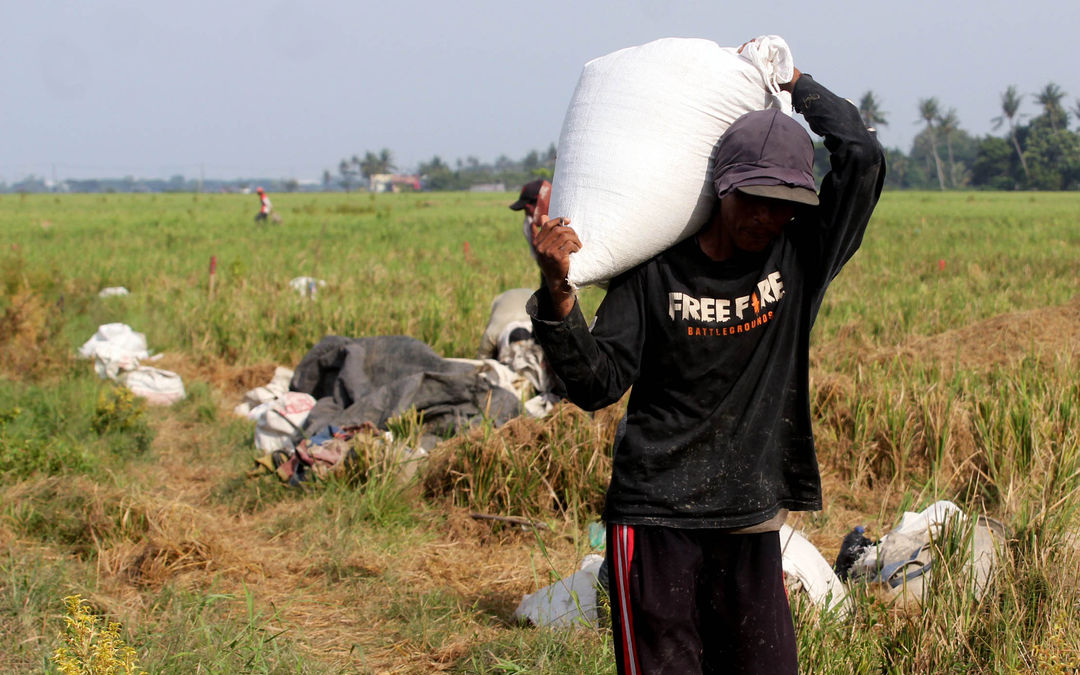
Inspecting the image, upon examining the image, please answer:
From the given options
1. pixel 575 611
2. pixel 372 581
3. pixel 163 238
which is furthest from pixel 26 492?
pixel 163 238

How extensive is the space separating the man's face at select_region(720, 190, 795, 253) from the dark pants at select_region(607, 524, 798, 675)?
57 cm

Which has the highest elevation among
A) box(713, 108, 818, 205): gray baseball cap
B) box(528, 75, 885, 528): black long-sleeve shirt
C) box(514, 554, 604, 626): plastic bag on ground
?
box(713, 108, 818, 205): gray baseball cap

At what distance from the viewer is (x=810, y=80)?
6.23 feet

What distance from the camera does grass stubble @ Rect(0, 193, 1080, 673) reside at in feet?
8.54

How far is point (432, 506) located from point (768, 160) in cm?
283

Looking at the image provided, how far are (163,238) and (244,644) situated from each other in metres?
17.8

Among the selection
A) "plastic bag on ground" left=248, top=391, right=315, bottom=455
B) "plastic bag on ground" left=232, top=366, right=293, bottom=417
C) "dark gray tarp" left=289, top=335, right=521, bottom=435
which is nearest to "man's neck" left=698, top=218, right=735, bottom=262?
"dark gray tarp" left=289, top=335, right=521, bottom=435

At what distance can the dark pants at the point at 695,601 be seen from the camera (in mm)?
1849

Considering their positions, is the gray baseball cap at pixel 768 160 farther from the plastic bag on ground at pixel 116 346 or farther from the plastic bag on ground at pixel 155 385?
the plastic bag on ground at pixel 116 346

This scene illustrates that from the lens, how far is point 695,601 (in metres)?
1.92

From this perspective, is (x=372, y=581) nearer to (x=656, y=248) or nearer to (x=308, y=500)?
(x=308, y=500)

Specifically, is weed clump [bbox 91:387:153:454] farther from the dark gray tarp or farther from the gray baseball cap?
the gray baseball cap

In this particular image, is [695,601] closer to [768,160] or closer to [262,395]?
[768,160]

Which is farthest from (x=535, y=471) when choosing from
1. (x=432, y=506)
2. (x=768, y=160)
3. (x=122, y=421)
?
(x=122, y=421)
